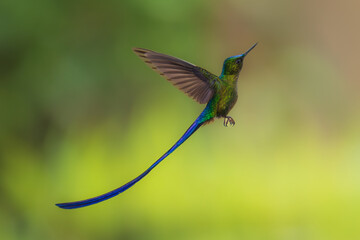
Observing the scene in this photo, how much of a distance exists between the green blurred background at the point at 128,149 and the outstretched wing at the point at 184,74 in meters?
1.00

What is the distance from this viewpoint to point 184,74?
31 centimetres

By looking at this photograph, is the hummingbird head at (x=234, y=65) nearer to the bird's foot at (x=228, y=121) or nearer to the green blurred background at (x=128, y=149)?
the bird's foot at (x=228, y=121)

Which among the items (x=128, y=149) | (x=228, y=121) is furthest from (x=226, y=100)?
(x=128, y=149)

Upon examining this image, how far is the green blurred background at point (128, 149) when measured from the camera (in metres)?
1.35

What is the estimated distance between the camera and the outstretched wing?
0.88ft

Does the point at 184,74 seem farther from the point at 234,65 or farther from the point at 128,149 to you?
the point at 128,149

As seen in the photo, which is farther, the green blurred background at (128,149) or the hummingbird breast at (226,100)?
the green blurred background at (128,149)

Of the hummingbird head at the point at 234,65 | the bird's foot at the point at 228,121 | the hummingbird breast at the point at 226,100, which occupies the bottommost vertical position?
the bird's foot at the point at 228,121

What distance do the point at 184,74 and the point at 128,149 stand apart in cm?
110

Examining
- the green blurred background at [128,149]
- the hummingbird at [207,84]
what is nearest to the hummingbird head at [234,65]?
the hummingbird at [207,84]

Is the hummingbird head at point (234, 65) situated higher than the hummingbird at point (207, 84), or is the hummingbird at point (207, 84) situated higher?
the hummingbird head at point (234, 65)

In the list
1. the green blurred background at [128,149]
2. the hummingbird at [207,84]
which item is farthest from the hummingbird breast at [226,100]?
the green blurred background at [128,149]

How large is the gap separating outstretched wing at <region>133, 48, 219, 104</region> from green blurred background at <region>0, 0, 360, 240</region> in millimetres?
1002

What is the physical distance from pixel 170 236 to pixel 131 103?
39 centimetres
